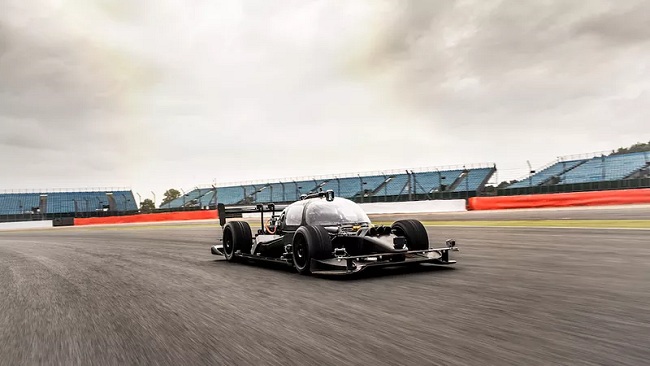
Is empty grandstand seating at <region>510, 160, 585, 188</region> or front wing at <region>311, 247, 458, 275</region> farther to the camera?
empty grandstand seating at <region>510, 160, 585, 188</region>

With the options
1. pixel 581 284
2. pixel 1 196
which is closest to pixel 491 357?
pixel 581 284

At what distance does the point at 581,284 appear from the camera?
5.29 metres

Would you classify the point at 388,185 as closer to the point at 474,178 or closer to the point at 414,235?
the point at 474,178

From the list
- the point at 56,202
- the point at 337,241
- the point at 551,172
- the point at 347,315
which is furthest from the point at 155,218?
the point at 347,315

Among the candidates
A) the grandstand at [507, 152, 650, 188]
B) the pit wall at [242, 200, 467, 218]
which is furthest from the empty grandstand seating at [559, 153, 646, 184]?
the pit wall at [242, 200, 467, 218]

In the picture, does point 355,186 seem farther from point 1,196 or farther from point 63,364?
point 63,364

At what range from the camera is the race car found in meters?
6.79

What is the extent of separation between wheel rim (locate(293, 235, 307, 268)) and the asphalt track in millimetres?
240

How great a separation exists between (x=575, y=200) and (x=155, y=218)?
3158cm

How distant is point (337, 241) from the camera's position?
7.25 m

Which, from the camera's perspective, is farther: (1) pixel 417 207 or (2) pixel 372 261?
(1) pixel 417 207

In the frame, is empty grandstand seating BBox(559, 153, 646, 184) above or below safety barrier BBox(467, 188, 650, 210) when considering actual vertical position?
above

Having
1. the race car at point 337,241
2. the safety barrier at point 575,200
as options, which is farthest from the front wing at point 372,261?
the safety barrier at point 575,200

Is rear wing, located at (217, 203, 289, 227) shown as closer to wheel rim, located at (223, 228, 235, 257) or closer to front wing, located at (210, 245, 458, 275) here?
wheel rim, located at (223, 228, 235, 257)
